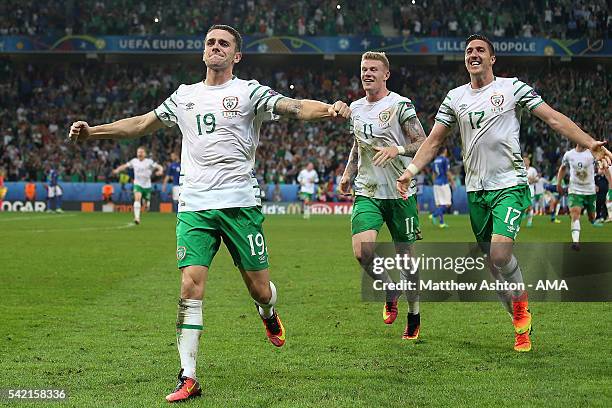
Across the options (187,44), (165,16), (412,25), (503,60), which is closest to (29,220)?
(187,44)

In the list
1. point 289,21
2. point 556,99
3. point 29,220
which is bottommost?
point 29,220

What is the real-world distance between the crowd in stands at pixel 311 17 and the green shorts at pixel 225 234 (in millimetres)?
44160

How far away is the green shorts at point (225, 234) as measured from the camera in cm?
→ 623

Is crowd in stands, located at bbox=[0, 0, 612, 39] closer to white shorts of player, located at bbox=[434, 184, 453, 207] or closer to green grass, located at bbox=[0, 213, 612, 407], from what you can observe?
white shorts of player, located at bbox=[434, 184, 453, 207]

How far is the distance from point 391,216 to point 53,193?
33254mm

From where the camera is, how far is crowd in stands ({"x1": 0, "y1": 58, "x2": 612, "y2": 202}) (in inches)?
1769

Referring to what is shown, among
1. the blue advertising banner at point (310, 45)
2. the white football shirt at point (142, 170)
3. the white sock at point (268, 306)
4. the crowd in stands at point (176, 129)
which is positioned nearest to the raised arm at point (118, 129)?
the white sock at point (268, 306)

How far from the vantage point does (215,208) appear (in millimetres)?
6301

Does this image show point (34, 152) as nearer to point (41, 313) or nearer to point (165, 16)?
point (165, 16)

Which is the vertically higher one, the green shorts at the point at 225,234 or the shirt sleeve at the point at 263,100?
the shirt sleeve at the point at 263,100

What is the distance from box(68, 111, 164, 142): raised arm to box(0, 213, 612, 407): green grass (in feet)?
5.92

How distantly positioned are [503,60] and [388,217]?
45.5m

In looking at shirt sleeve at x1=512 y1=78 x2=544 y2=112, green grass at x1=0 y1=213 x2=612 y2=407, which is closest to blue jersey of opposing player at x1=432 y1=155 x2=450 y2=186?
green grass at x1=0 y1=213 x2=612 y2=407

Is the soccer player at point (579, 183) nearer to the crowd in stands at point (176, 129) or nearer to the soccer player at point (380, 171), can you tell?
the soccer player at point (380, 171)
